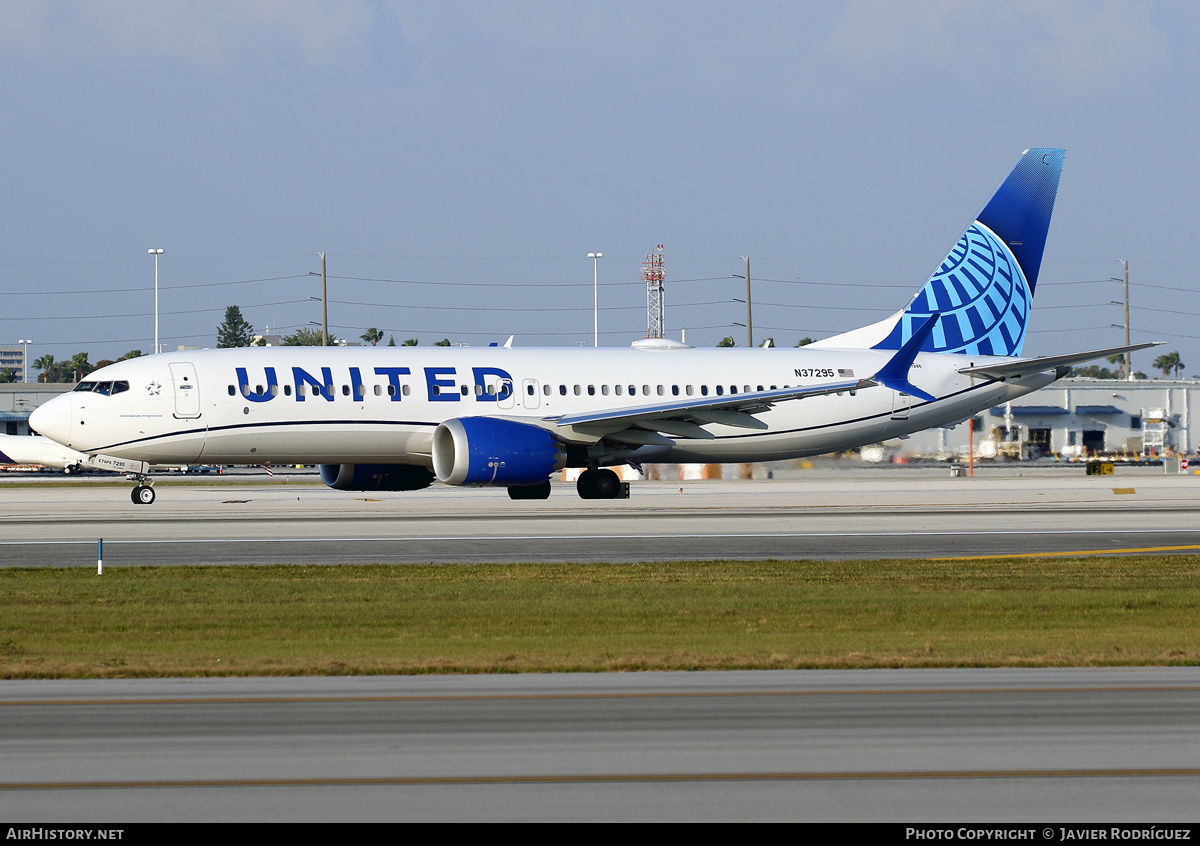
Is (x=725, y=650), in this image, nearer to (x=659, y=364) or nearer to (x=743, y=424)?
(x=743, y=424)

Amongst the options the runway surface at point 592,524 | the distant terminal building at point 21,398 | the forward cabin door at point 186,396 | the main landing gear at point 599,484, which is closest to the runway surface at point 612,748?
the runway surface at point 592,524

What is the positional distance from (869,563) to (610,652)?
1003 centimetres

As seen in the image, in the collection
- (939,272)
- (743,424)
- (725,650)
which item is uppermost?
(939,272)

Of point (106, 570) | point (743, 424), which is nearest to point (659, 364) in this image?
point (743, 424)

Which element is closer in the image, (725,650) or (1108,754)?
(1108,754)

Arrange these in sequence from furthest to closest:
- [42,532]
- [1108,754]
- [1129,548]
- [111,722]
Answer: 1. [42,532]
2. [1129,548]
3. [111,722]
4. [1108,754]

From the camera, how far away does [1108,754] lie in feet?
28.0

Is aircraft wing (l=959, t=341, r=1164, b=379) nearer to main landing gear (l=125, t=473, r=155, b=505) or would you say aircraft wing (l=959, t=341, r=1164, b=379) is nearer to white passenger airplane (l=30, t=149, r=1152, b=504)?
white passenger airplane (l=30, t=149, r=1152, b=504)

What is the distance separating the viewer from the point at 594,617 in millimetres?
16156

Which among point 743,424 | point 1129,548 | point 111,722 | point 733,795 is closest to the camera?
point 733,795

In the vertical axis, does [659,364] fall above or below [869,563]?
above

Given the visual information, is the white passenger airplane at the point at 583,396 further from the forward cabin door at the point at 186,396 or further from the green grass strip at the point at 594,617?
the green grass strip at the point at 594,617

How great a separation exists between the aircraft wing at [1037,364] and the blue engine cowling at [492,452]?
14348 millimetres

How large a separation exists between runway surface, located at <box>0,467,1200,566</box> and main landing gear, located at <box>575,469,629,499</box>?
2.42ft
